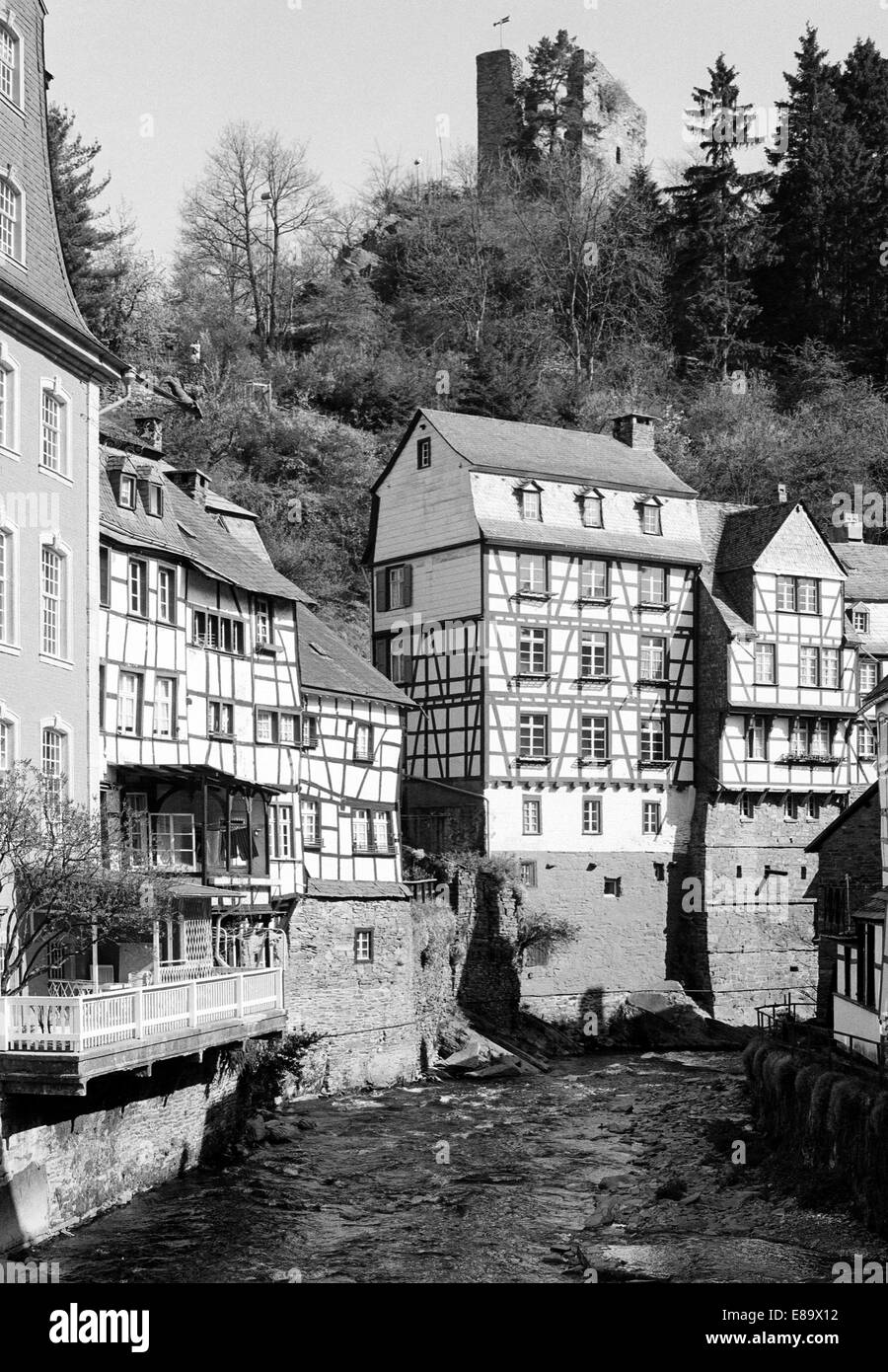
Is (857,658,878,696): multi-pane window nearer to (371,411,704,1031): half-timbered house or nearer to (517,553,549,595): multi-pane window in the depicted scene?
(371,411,704,1031): half-timbered house

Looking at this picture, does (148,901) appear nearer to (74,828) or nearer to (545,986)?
(74,828)

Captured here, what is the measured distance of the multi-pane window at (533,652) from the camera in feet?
172

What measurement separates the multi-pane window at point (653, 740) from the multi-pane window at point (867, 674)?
27.0 feet

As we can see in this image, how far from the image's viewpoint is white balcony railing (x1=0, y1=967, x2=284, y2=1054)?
23.4 m

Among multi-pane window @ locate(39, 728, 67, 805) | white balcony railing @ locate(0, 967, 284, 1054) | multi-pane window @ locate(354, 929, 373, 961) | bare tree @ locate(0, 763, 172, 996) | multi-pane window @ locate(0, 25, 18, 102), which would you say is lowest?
multi-pane window @ locate(354, 929, 373, 961)

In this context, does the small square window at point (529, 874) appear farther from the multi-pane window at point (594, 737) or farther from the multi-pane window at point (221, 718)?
the multi-pane window at point (221, 718)

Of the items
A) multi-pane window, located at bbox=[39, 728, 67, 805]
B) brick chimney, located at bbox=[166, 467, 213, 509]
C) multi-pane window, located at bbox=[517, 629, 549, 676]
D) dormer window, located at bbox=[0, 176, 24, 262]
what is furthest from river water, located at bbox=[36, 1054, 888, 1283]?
dormer window, located at bbox=[0, 176, 24, 262]

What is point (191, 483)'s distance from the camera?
44.8 meters

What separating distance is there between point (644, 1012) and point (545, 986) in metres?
3.63

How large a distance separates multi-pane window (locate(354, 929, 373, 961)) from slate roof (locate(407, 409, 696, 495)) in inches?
637

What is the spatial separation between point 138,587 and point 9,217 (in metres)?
10.1

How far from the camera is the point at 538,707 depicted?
2073 inches
